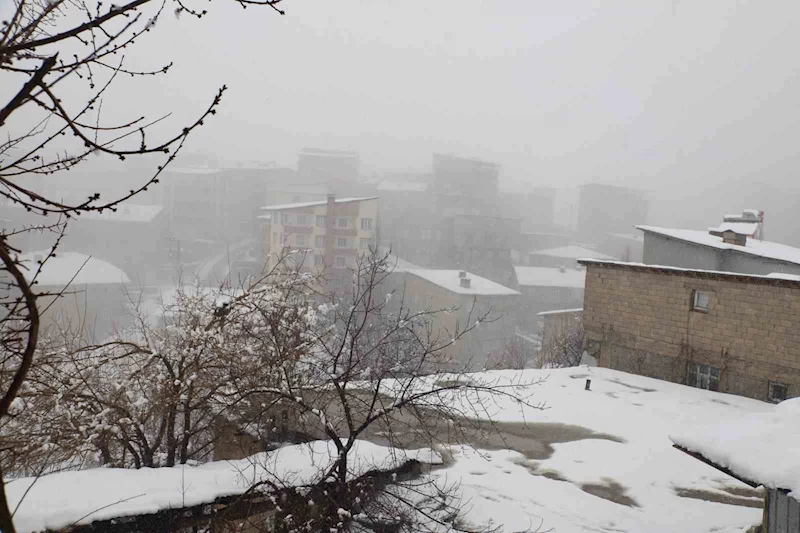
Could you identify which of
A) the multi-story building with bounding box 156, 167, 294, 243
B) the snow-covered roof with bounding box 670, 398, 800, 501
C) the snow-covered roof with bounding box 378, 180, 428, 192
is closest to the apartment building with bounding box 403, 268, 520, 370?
the snow-covered roof with bounding box 378, 180, 428, 192

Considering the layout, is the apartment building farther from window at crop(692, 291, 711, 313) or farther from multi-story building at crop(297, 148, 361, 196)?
multi-story building at crop(297, 148, 361, 196)

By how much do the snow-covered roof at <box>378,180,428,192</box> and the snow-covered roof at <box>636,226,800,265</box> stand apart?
40441mm

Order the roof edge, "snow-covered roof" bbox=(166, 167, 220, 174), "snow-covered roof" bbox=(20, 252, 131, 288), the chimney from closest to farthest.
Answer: the roof edge → the chimney → "snow-covered roof" bbox=(20, 252, 131, 288) → "snow-covered roof" bbox=(166, 167, 220, 174)

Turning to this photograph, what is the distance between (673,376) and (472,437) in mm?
8619

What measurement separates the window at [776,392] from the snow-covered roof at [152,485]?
1123cm

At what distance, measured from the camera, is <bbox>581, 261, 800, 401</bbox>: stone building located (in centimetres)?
1459

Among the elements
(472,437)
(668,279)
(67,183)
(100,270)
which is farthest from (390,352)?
(67,183)

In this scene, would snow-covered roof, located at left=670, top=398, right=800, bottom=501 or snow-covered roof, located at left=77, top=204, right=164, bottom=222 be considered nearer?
snow-covered roof, located at left=670, top=398, right=800, bottom=501

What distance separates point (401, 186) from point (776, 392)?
48.4 m

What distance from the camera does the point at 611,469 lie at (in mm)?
9633

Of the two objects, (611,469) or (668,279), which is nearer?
(611,469)

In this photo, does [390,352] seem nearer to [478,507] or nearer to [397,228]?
[478,507]

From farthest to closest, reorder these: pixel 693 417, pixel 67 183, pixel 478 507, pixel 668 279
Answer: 1. pixel 67 183
2. pixel 668 279
3. pixel 693 417
4. pixel 478 507

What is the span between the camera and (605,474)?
9.41 m
